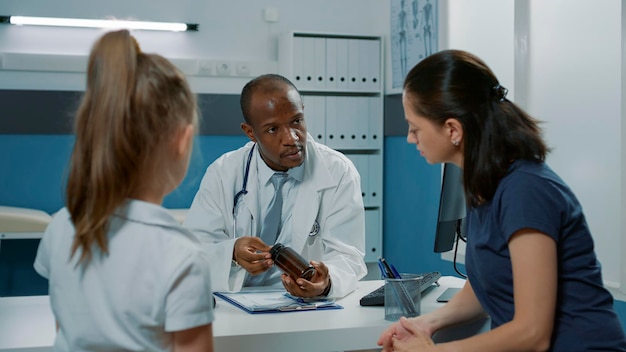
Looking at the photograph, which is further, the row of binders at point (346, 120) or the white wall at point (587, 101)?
the row of binders at point (346, 120)

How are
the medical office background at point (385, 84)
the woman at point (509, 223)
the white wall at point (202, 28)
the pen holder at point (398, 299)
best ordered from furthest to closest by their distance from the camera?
the white wall at point (202, 28)
the medical office background at point (385, 84)
the pen holder at point (398, 299)
the woman at point (509, 223)

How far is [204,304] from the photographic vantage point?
100 cm

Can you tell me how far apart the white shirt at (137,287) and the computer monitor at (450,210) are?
1.01 metres

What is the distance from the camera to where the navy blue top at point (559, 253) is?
1.29 metres

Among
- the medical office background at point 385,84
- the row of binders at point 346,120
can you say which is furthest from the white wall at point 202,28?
the row of binders at point 346,120

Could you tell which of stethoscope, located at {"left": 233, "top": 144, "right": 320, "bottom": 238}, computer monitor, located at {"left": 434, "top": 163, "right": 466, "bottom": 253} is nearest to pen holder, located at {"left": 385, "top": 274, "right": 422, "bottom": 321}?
computer monitor, located at {"left": 434, "top": 163, "right": 466, "bottom": 253}

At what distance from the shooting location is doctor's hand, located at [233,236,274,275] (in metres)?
1.94

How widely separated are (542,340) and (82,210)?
2.54ft

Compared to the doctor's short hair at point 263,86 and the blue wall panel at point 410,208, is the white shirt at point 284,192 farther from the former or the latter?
the blue wall panel at point 410,208

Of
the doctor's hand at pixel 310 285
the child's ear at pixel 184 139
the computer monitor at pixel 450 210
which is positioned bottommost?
the doctor's hand at pixel 310 285

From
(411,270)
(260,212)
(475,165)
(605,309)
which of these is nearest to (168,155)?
(475,165)

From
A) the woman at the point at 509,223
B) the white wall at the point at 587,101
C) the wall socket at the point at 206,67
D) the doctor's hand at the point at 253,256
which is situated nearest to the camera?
the woman at the point at 509,223

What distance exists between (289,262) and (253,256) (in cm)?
15

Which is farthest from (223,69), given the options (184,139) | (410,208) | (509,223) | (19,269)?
(184,139)
